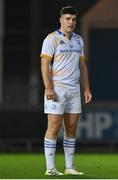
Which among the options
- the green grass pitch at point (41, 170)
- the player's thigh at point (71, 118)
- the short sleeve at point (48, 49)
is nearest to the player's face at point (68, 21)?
the short sleeve at point (48, 49)

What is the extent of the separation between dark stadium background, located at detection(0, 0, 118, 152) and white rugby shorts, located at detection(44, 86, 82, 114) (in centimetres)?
685

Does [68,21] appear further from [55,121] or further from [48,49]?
[55,121]

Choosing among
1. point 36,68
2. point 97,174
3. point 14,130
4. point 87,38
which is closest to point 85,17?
point 87,38

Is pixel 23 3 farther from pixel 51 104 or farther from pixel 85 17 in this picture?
pixel 51 104

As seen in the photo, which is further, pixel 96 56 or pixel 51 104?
pixel 96 56

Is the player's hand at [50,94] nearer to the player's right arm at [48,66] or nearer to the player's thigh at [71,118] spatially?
the player's right arm at [48,66]

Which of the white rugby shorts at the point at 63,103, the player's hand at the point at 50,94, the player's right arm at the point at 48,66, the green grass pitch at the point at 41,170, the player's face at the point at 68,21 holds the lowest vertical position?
the green grass pitch at the point at 41,170

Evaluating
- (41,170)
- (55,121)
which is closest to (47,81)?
(55,121)

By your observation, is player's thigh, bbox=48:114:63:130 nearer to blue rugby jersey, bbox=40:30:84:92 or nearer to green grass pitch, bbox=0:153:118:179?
blue rugby jersey, bbox=40:30:84:92

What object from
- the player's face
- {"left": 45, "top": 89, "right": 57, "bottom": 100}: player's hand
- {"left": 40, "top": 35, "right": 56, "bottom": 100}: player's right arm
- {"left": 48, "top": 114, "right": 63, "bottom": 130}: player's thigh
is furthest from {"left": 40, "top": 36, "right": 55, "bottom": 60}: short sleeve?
{"left": 48, "top": 114, "right": 63, "bottom": 130}: player's thigh

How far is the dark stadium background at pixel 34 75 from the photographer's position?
15500 millimetres

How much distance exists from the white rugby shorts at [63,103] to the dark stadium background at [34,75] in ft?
22.5

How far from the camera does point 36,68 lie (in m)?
15.6

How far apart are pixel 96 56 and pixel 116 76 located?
56 cm
